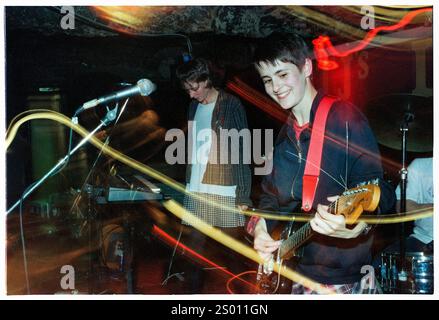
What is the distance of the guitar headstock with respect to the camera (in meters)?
2.55

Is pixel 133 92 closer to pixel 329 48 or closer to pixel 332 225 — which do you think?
pixel 329 48

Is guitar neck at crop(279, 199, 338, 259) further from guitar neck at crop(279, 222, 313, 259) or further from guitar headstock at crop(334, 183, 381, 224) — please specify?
guitar headstock at crop(334, 183, 381, 224)

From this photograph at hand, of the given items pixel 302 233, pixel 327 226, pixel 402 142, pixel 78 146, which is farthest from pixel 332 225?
pixel 78 146

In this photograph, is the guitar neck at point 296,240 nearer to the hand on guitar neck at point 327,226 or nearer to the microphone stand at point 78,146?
the hand on guitar neck at point 327,226

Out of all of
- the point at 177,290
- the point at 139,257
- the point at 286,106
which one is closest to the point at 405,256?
the point at 286,106

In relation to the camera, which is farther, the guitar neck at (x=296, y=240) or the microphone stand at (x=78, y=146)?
the microphone stand at (x=78, y=146)

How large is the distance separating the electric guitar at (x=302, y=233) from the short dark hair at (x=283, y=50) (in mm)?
981

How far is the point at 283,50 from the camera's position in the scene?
10.9 ft

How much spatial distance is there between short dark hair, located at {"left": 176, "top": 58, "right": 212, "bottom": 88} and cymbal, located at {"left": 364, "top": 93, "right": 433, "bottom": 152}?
1067 mm

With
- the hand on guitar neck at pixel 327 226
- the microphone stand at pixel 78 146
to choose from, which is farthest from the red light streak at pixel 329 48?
the microphone stand at pixel 78 146

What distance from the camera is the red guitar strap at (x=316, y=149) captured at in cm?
323

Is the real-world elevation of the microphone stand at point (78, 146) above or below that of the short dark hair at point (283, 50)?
below

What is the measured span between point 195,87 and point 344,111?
0.99 meters

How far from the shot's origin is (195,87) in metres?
3.46
